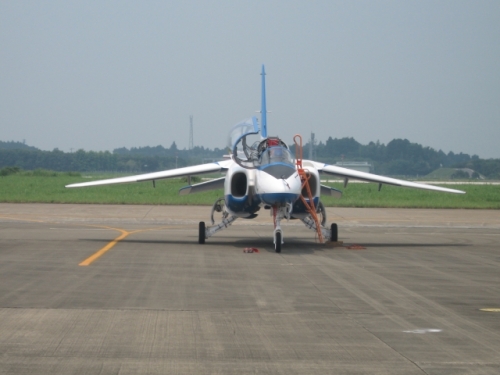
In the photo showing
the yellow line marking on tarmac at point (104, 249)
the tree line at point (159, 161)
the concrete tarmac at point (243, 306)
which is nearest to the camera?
the concrete tarmac at point (243, 306)

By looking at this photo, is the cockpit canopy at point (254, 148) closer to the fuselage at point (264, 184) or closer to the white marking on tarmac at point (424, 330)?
the fuselage at point (264, 184)

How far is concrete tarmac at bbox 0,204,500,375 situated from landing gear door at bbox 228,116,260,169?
8.39ft

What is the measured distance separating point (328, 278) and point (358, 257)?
4.18 metres

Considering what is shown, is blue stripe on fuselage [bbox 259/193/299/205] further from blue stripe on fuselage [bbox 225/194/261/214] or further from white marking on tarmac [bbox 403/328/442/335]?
white marking on tarmac [bbox 403/328/442/335]

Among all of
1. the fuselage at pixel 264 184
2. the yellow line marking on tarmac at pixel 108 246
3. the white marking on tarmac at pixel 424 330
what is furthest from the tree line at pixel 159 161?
the white marking on tarmac at pixel 424 330

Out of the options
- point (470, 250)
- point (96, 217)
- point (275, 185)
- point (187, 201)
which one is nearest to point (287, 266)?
point (275, 185)

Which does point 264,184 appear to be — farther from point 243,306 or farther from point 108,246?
point 243,306

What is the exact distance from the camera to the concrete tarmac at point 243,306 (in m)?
7.24

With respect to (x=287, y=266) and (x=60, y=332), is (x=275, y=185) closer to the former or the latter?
(x=287, y=266)

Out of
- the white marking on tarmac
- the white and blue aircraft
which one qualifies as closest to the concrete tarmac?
the white marking on tarmac

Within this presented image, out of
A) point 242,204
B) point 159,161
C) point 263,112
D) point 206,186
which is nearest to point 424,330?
point 242,204

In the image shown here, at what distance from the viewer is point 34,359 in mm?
7074

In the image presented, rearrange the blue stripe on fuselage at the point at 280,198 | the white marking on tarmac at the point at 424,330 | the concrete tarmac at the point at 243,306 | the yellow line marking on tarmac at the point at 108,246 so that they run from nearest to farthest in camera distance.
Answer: the concrete tarmac at the point at 243,306
the white marking on tarmac at the point at 424,330
the yellow line marking on tarmac at the point at 108,246
the blue stripe on fuselage at the point at 280,198

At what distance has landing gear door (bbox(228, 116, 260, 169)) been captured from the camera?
785 inches
